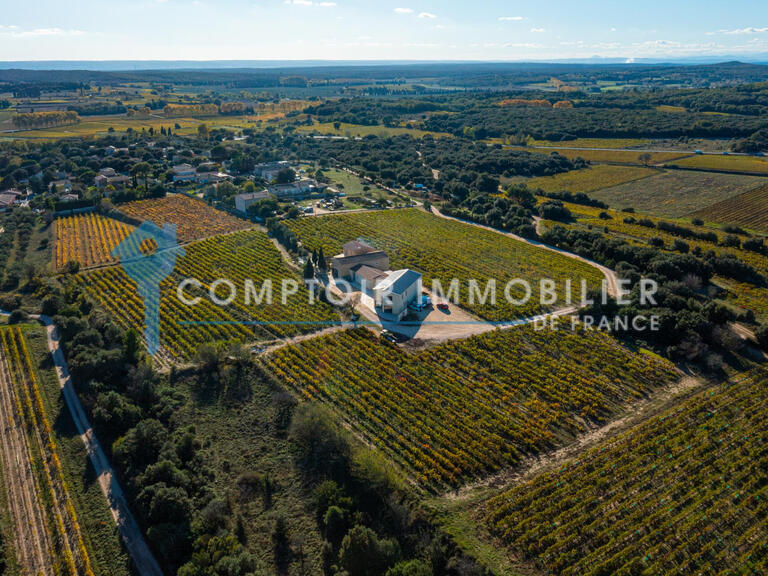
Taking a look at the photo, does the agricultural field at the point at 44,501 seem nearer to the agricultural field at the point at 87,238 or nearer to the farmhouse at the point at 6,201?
the agricultural field at the point at 87,238

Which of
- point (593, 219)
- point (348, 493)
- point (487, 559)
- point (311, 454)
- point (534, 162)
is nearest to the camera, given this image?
point (487, 559)

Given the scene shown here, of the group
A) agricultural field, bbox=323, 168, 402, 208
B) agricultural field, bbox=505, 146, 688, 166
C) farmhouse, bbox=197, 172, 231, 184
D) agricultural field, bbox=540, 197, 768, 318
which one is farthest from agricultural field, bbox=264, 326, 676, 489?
agricultural field, bbox=505, 146, 688, 166

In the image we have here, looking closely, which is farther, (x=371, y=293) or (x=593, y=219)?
→ (x=593, y=219)

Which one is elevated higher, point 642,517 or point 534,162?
point 534,162

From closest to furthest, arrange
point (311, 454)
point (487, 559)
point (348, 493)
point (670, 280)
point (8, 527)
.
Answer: point (487, 559)
point (8, 527)
point (348, 493)
point (311, 454)
point (670, 280)

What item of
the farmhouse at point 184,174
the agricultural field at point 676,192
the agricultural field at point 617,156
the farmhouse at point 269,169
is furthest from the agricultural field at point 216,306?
the agricultural field at point 617,156

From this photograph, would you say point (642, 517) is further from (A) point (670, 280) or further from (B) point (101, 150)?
(B) point (101, 150)

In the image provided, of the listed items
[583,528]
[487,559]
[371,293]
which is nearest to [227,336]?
[371,293]

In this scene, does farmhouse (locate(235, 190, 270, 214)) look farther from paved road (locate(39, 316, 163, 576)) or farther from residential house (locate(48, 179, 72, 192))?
paved road (locate(39, 316, 163, 576))
